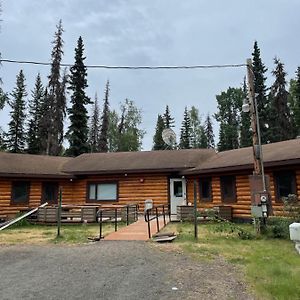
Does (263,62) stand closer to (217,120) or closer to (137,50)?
(217,120)

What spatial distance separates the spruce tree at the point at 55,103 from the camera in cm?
3234

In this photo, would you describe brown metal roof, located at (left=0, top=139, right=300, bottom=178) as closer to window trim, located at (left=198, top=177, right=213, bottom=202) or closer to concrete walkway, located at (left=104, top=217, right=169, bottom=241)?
window trim, located at (left=198, top=177, right=213, bottom=202)

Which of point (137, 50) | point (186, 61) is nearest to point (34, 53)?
point (137, 50)

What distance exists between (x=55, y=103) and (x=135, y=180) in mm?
17950

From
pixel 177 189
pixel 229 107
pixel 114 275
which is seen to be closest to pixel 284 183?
pixel 177 189

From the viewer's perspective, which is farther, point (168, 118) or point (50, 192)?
point (168, 118)

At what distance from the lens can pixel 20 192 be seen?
17.4 metres

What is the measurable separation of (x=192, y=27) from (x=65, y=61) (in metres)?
24.6

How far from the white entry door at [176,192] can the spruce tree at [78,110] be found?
17.3 meters

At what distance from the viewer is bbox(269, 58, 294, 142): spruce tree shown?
33.2 meters

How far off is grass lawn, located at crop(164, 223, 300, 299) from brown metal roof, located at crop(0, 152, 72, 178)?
943cm

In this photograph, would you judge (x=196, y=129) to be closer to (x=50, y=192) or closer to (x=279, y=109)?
(x=279, y=109)

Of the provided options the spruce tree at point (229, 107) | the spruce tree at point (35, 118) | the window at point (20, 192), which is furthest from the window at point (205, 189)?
the spruce tree at point (229, 107)

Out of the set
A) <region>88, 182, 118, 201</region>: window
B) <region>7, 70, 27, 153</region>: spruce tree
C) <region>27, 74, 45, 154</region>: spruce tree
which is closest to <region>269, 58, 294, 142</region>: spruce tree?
<region>88, 182, 118, 201</region>: window
